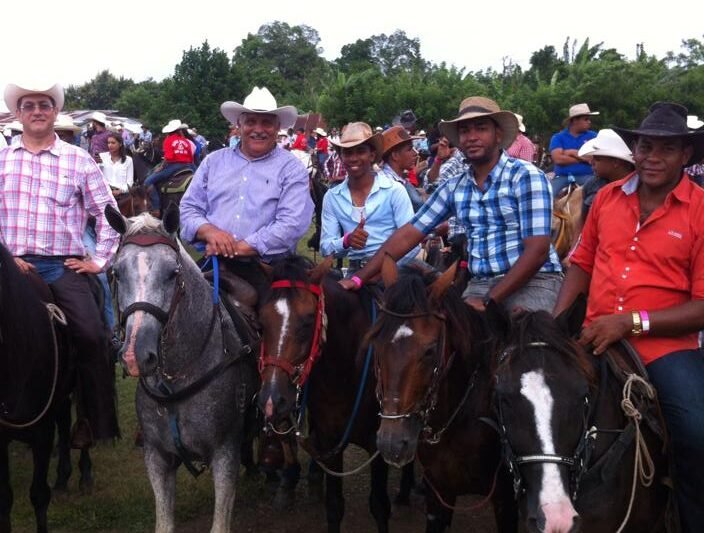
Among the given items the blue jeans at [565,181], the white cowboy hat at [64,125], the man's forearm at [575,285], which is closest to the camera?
the man's forearm at [575,285]

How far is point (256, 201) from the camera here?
5.22 meters

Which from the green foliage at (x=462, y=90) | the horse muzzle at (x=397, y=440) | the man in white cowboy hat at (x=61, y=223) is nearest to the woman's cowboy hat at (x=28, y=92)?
the man in white cowboy hat at (x=61, y=223)

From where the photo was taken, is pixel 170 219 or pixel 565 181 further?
pixel 565 181

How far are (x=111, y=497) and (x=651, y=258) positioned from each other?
Answer: 186 inches

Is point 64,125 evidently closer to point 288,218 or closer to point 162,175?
point 162,175

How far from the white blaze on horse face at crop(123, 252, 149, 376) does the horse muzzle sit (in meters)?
1.33

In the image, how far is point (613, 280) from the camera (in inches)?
145

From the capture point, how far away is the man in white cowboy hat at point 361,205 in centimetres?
593

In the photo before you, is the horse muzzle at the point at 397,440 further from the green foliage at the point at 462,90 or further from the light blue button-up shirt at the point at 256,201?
the green foliage at the point at 462,90

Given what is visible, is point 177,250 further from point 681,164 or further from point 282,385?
point 681,164

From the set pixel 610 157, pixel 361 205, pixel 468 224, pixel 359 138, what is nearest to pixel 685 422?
pixel 468 224

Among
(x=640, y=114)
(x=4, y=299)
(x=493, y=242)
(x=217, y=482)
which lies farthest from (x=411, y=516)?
(x=640, y=114)

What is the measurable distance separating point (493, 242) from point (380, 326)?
1343 millimetres

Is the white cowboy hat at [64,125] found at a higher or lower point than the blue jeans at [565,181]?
higher
